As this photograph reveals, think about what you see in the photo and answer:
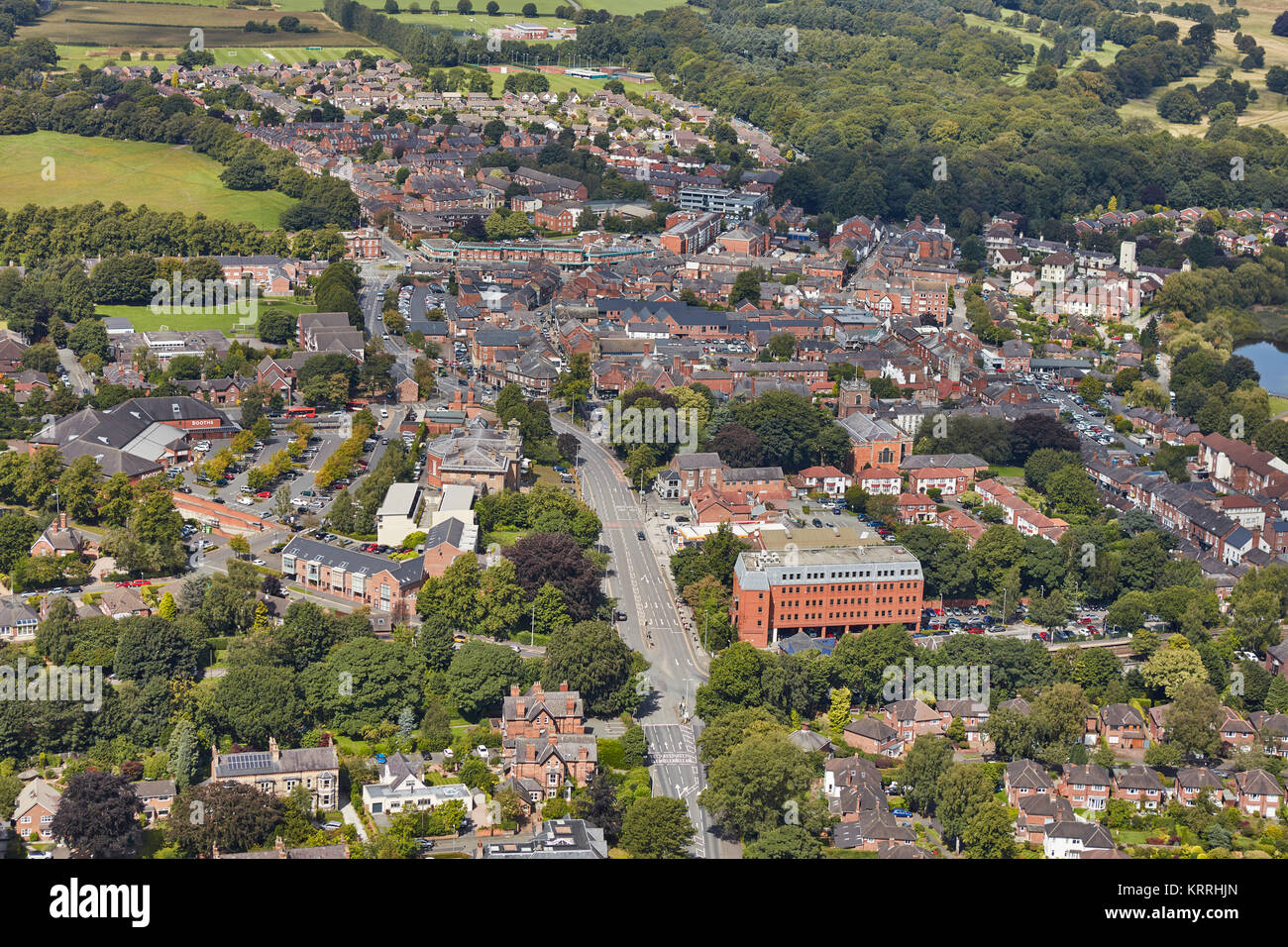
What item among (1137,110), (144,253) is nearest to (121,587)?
(144,253)

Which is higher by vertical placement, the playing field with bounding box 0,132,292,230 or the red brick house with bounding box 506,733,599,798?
the playing field with bounding box 0,132,292,230

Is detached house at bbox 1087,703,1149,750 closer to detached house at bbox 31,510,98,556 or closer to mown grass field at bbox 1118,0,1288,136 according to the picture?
detached house at bbox 31,510,98,556

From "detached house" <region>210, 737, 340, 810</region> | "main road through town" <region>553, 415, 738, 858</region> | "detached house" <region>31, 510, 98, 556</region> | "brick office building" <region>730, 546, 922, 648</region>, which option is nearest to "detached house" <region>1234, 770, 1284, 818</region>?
"brick office building" <region>730, 546, 922, 648</region>

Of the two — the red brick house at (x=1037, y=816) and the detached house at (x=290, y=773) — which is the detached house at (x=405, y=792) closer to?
the detached house at (x=290, y=773)

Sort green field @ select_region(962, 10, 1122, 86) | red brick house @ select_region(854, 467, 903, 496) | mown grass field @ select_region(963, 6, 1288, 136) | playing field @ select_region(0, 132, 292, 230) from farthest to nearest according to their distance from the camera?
green field @ select_region(962, 10, 1122, 86) < mown grass field @ select_region(963, 6, 1288, 136) < playing field @ select_region(0, 132, 292, 230) < red brick house @ select_region(854, 467, 903, 496)

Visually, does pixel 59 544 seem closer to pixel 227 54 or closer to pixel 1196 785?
pixel 1196 785

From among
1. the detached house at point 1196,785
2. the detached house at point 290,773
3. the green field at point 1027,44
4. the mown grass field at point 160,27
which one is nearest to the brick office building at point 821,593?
the detached house at point 1196,785

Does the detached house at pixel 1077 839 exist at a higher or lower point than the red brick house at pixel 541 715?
lower

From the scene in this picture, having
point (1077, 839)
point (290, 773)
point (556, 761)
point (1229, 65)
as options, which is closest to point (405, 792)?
point (290, 773)
